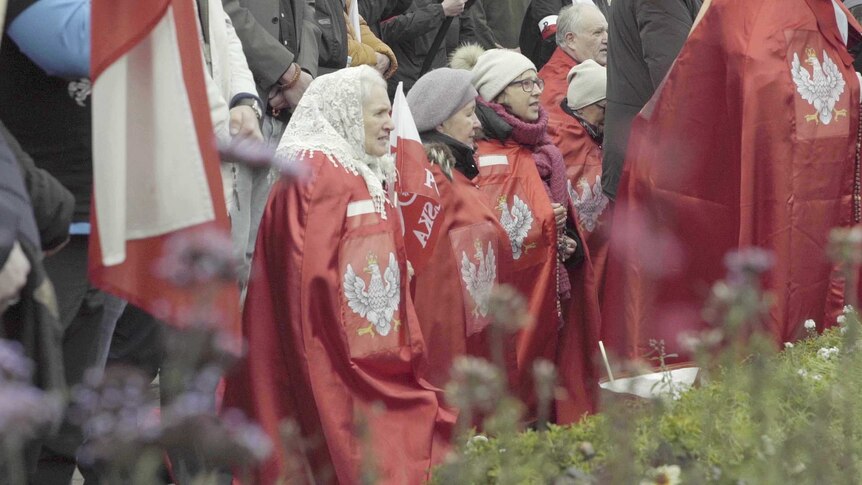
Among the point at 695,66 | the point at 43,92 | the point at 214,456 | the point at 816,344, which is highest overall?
the point at 214,456

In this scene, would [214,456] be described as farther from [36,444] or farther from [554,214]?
[554,214]

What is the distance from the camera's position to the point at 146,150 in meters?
3.30

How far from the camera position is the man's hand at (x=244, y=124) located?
4273 millimetres

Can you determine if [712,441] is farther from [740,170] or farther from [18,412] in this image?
[740,170]

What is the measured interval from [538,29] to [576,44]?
1.42 metres

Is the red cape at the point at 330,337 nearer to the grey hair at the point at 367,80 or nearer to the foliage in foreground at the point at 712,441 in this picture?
the grey hair at the point at 367,80

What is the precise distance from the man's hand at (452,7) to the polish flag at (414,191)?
2951mm

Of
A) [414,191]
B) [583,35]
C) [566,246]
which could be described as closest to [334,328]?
[414,191]

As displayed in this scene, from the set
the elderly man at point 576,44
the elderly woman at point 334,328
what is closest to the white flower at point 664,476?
the elderly woman at point 334,328

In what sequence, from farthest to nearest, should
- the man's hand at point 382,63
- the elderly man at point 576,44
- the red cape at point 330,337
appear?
the elderly man at point 576,44
the man's hand at point 382,63
the red cape at point 330,337

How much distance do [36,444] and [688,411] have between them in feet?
4.50

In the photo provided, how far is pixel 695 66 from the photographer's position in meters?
5.54

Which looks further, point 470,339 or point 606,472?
point 470,339

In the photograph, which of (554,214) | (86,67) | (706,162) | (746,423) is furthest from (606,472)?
(554,214)
